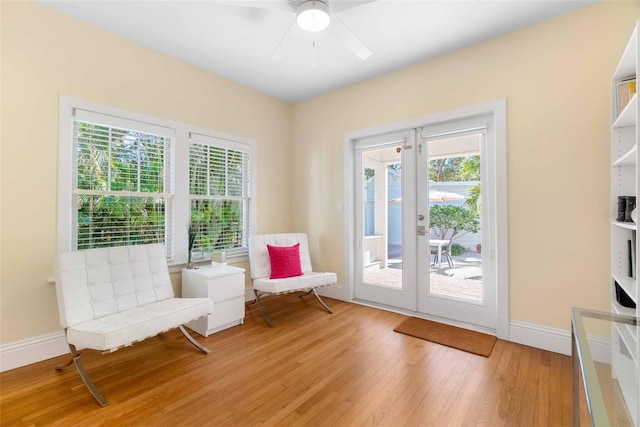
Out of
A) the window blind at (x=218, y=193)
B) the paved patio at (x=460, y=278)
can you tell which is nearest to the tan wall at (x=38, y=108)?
the window blind at (x=218, y=193)

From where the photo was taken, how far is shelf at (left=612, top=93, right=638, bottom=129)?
5.39 ft

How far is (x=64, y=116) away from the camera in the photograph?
7.87 feet

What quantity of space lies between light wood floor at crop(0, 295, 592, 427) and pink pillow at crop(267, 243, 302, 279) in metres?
0.74

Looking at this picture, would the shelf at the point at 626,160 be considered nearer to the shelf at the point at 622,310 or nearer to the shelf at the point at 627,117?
the shelf at the point at 627,117

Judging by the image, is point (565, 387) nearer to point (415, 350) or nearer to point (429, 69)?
point (415, 350)

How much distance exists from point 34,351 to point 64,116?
188 cm

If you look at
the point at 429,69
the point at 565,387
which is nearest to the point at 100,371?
the point at 565,387

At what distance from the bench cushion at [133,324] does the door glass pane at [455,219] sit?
235 centimetres

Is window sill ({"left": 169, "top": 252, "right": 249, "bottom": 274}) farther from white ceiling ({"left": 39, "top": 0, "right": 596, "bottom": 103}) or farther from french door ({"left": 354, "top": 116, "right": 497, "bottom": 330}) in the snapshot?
white ceiling ({"left": 39, "top": 0, "right": 596, "bottom": 103})

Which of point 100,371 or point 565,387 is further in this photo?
point 100,371

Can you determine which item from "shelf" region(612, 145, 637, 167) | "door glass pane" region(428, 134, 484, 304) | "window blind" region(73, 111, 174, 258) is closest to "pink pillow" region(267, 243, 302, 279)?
"window blind" region(73, 111, 174, 258)

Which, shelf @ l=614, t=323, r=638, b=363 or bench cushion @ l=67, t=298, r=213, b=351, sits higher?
shelf @ l=614, t=323, r=638, b=363

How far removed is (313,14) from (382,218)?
2.29m

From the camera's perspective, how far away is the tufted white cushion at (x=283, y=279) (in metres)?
3.03
